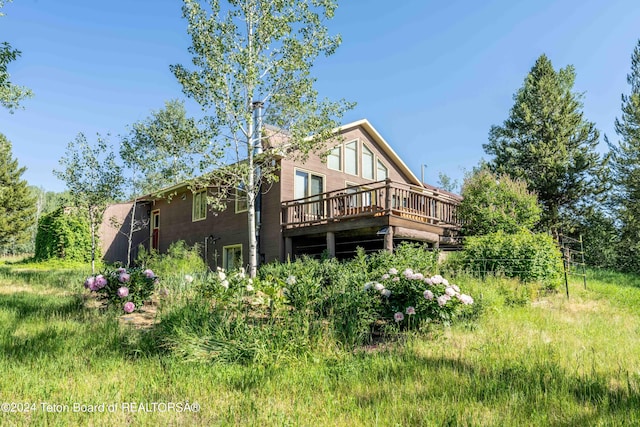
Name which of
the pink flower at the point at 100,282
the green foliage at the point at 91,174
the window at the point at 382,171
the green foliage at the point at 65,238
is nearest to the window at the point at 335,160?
the window at the point at 382,171

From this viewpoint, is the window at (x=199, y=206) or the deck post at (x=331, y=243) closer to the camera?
the deck post at (x=331, y=243)

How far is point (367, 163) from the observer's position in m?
18.6

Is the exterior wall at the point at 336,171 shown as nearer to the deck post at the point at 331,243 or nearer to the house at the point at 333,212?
the house at the point at 333,212

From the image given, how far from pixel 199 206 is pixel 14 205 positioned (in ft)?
79.6

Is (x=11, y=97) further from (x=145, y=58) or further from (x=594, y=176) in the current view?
(x=594, y=176)

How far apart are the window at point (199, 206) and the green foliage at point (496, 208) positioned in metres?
10.8

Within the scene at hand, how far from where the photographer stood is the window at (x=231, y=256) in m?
16.8

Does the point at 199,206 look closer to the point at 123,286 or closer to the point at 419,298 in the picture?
the point at 123,286

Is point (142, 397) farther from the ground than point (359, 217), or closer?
closer

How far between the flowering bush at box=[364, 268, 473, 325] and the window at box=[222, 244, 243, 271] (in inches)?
441

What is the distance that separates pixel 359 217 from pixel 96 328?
8.29 m

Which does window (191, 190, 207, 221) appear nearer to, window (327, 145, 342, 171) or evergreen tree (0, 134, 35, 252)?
window (327, 145, 342, 171)

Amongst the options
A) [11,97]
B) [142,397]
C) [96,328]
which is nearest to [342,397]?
[142,397]

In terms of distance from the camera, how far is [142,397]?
364 centimetres
